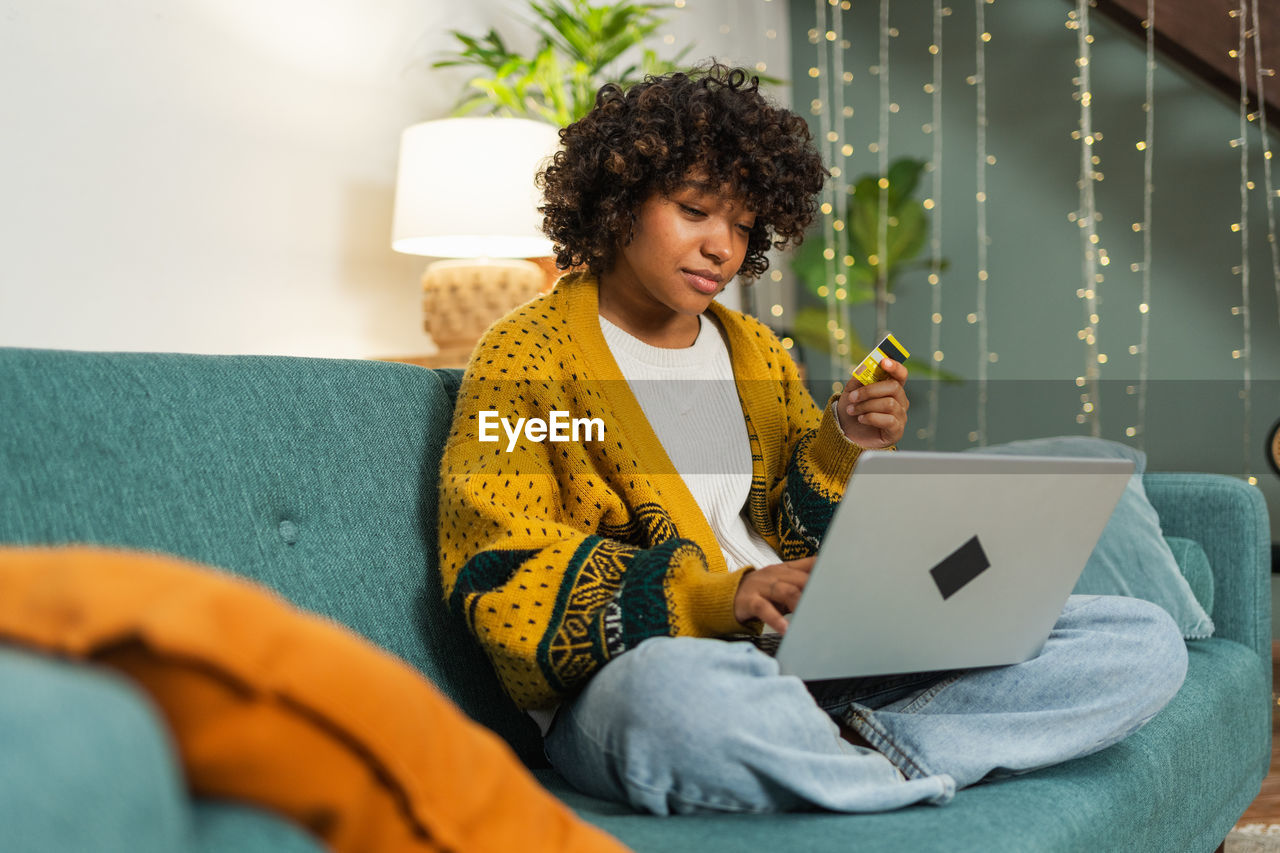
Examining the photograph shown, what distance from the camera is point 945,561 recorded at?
2.89ft

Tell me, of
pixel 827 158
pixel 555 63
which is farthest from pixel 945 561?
pixel 827 158

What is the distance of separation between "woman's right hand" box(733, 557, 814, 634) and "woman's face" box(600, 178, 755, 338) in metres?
0.44

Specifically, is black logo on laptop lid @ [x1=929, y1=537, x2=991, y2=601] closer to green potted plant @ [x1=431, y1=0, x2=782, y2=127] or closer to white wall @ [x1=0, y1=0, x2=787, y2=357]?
white wall @ [x1=0, y1=0, x2=787, y2=357]

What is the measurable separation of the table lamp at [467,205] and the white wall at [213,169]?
242 millimetres

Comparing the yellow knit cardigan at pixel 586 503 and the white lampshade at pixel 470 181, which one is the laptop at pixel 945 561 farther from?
the white lampshade at pixel 470 181

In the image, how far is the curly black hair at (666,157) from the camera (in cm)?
129

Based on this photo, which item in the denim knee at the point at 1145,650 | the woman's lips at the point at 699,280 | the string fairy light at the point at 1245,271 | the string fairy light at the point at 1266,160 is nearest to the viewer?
the denim knee at the point at 1145,650

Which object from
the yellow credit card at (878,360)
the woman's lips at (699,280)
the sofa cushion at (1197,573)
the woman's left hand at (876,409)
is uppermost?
the woman's lips at (699,280)

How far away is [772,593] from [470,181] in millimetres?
1351

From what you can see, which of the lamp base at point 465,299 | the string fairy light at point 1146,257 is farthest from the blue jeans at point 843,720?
the string fairy light at point 1146,257

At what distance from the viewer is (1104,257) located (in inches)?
129

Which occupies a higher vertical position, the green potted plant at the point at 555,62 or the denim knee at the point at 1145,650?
the green potted plant at the point at 555,62

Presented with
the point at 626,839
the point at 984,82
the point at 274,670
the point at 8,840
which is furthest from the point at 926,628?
the point at 984,82

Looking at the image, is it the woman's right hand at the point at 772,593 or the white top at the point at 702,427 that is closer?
the woman's right hand at the point at 772,593
